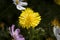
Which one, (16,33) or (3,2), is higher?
(3,2)

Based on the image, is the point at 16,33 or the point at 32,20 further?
the point at 32,20

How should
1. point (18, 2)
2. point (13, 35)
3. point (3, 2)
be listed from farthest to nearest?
1. point (3, 2)
2. point (18, 2)
3. point (13, 35)

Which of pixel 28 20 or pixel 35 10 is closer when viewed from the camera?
pixel 28 20

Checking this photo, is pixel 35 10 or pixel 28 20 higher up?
pixel 35 10

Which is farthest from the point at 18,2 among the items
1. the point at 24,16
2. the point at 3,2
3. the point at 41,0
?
the point at 41,0

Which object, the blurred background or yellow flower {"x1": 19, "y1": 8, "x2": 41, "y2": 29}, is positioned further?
the blurred background

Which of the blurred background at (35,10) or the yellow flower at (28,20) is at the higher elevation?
the blurred background at (35,10)

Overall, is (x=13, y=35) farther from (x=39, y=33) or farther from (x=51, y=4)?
(x=51, y=4)

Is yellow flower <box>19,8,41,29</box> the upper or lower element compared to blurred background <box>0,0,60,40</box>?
lower

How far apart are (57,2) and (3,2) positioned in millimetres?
399

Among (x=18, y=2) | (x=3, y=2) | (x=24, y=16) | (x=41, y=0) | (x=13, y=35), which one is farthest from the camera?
(x=41, y=0)

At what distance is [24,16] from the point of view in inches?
44.3

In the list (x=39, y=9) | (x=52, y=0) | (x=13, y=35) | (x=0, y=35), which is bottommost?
(x=13, y=35)

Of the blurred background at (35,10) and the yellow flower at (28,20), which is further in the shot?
the blurred background at (35,10)
